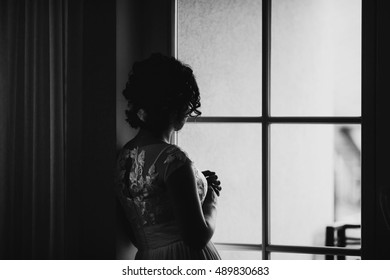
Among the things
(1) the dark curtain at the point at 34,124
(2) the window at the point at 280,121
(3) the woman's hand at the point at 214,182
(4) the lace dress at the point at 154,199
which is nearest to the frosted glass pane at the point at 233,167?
(2) the window at the point at 280,121

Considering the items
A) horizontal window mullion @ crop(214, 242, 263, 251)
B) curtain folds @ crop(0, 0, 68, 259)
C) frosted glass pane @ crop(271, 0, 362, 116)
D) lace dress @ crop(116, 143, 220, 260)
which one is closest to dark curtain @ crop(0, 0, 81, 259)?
curtain folds @ crop(0, 0, 68, 259)

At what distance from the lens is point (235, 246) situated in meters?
1.64

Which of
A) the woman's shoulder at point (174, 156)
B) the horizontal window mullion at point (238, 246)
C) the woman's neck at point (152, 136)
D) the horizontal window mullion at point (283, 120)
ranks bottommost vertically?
the horizontal window mullion at point (238, 246)

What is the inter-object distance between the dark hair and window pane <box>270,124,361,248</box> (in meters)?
0.33

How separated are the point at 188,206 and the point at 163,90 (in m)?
0.34

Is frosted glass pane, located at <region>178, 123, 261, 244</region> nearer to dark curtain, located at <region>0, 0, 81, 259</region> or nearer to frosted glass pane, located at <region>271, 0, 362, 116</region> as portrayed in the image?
frosted glass pane, located at <region>271, 0, 362, 116</region>

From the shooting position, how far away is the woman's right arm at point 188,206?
1299 mm

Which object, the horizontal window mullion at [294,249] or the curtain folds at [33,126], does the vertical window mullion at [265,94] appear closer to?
the horizontal window mullion at [294,249]

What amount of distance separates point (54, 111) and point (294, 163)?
761mm

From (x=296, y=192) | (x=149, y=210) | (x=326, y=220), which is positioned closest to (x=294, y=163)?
(x=296, y=192)

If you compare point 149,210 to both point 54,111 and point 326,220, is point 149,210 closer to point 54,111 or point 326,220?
point 54,111

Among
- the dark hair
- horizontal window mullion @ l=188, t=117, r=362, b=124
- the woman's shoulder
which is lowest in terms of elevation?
the woman's shoulder

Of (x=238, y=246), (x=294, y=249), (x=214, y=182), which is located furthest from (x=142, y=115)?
(x=294, y=249)

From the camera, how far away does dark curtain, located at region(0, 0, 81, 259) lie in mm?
1490
